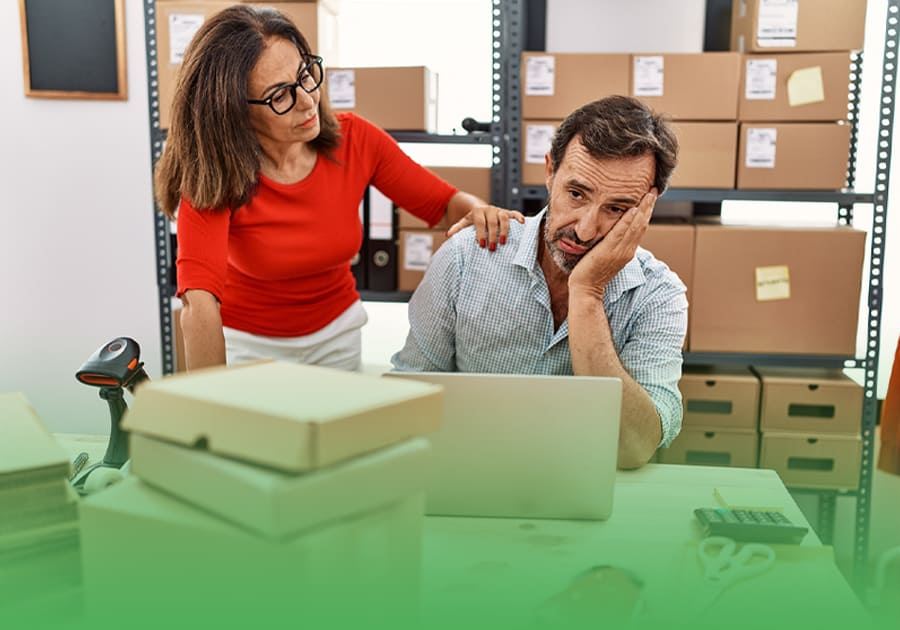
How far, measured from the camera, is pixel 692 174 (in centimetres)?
229

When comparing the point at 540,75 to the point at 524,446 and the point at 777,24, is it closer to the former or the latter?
the point at 777,24

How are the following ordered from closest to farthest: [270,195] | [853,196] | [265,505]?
1. [265,505]
2. [270,195]
3. [853,196]

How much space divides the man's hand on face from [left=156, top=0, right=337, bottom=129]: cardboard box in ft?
4.07

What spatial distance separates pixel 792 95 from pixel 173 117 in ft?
5.14

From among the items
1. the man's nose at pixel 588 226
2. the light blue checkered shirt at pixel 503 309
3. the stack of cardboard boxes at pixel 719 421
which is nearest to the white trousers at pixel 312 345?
the light blue checkered shirt at pixel 503 309

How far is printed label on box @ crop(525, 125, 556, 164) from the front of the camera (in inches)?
91.4

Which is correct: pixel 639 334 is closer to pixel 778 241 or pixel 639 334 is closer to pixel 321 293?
pixel 321 293

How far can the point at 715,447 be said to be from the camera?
235 cm

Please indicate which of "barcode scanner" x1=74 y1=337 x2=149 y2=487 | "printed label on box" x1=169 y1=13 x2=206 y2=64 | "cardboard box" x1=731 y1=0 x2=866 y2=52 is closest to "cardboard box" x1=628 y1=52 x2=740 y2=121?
"cardboard box" x1=731 y1=0 x2=866 y2=52

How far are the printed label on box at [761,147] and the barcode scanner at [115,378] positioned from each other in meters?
1.71

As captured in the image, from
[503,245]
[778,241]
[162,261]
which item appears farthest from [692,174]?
[162,261]

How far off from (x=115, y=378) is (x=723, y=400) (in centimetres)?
171

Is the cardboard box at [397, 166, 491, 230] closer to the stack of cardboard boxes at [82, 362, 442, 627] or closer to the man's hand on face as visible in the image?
the man's hand on face

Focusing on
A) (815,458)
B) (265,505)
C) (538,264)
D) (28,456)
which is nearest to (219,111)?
(538,264)
